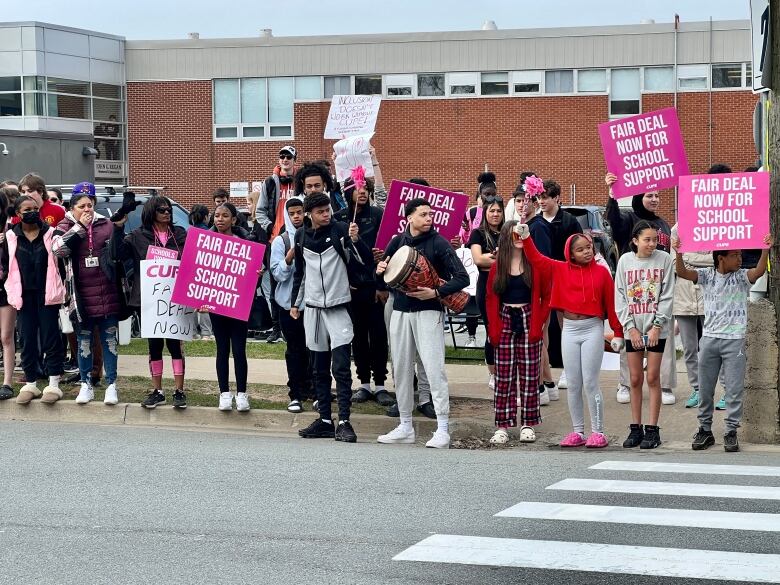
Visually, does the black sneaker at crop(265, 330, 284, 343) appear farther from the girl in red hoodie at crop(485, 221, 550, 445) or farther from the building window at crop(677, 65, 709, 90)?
the building window at crop(677, 65, 709, 90)

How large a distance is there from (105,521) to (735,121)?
41.5 metres

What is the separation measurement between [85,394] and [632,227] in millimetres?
5595

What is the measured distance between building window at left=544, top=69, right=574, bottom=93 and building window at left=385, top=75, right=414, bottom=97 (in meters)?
5.21

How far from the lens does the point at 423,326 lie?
34.6 ft

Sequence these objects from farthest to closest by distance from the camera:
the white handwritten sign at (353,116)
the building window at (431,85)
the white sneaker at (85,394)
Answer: the building window at (431,85) < the white handwritten sign at (353,116) < the white sneaker at (85,394)

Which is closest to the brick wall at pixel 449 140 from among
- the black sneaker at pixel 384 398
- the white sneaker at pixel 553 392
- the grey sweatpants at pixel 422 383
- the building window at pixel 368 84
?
the building window at pixel 368 84

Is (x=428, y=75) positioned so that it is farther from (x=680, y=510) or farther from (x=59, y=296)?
(x=680, y=510)

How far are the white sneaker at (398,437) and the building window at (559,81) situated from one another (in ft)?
123

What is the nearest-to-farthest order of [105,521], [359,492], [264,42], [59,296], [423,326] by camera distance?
[105,521] < [359,492] < [423,326] < [59,296] < [264,42]

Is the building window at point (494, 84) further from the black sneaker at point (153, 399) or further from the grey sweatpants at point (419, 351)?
the grey sweatpants at point (419, 351)

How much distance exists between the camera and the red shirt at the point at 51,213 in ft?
44.9

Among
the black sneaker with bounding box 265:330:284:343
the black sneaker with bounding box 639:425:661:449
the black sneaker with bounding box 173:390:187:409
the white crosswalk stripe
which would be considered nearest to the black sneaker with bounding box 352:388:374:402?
the black sneaker with bounding box 173:390:187:409

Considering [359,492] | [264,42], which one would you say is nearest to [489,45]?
[264,42]

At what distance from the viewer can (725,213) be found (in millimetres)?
9906
